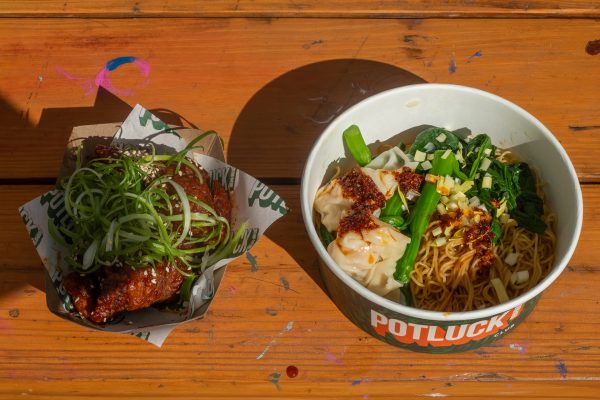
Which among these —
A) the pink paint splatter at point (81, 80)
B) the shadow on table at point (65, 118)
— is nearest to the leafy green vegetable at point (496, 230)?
the shadow on table at point (65, 118)

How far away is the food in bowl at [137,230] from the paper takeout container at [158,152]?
0.03 meters

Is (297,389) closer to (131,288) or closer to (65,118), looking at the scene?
(131,288)

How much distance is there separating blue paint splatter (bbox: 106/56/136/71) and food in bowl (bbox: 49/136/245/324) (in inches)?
17.5

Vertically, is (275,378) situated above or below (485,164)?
below

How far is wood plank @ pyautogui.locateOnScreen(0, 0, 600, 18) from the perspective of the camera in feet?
7.18

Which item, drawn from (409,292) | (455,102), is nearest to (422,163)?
(455,102)

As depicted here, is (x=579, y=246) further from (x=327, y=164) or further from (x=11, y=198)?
(x=11, y=198)

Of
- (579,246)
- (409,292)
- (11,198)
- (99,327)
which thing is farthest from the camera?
(11,198)

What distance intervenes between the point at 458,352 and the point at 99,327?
2.89ft

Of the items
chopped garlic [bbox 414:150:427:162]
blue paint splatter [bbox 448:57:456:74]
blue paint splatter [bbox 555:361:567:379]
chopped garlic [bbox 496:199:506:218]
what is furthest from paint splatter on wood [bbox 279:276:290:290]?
blue paint splatter [bbox 448:57:456:74]

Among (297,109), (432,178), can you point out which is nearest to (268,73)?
(297,109)

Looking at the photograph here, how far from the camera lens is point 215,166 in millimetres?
1853

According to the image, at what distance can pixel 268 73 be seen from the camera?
2.12 m

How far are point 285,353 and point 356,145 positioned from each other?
1.87 ft
